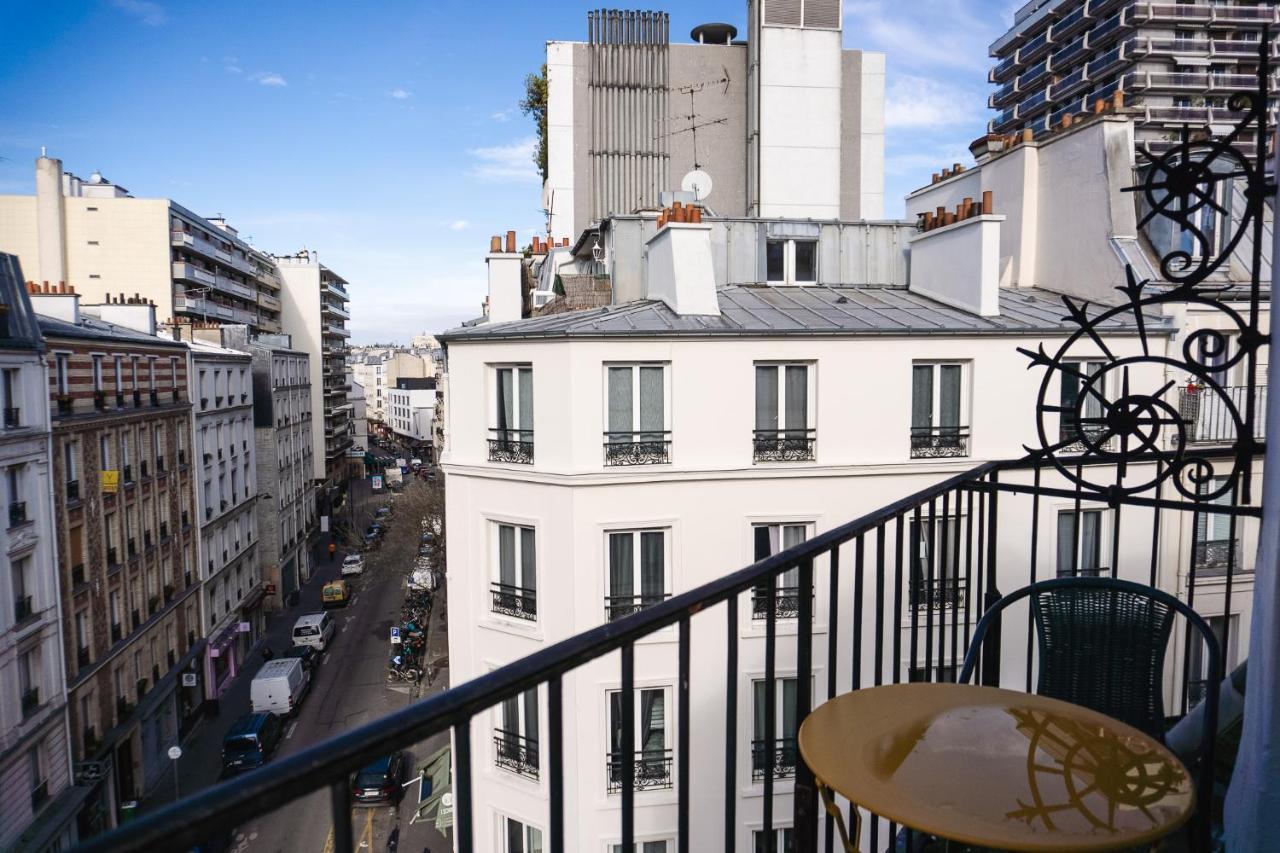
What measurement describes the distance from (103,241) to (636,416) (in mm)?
41878

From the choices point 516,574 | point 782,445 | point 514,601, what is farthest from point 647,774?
point 782,445

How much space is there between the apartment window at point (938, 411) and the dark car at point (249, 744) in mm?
19084

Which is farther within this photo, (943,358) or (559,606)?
(943,358)

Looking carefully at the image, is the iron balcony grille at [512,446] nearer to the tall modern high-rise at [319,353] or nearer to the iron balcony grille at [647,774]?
the iron balcony grille at [647,774]

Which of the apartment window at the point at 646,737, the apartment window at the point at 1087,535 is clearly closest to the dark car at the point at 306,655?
the apartment window at the point at 646,737

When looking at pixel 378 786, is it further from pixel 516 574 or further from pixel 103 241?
pixel 103 241

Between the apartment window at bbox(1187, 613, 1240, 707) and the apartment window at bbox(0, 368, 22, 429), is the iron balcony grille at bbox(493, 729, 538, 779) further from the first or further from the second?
the apartment window at bbox(0, 368, 22, 429)

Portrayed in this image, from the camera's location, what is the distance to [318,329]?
63312 mm

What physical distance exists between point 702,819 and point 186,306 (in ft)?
142

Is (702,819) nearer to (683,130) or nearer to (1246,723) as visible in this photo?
(1246,723)

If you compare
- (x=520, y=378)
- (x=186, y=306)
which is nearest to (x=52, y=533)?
(x=520, y=378)

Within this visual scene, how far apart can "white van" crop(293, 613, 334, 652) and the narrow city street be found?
629 mm

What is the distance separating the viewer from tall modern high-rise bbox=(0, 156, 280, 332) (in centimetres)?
4238

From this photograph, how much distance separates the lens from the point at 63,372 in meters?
21.7
